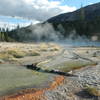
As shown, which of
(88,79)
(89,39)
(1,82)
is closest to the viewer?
(1,82)

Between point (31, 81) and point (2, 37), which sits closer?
point (31, 81)

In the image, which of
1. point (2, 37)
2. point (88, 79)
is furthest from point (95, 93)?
point (2, 37)

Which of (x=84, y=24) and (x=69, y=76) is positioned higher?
(x=84, y=24)

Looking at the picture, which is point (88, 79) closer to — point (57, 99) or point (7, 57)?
point (57, 99)

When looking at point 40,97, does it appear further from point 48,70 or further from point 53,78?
point 48,70

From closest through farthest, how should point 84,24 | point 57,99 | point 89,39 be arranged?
point 57,99
point 89,39
point 84,24

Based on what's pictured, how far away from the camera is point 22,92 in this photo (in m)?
20.4

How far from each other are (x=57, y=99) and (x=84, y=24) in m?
179

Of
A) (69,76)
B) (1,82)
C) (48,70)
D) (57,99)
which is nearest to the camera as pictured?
(57,99)

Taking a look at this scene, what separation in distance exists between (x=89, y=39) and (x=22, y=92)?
5966 inches

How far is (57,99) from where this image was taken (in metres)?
18.3

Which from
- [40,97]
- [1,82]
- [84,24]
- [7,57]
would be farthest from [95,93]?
[84,24]

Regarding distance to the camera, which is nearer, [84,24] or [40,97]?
[40,97]

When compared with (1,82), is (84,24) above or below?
above
